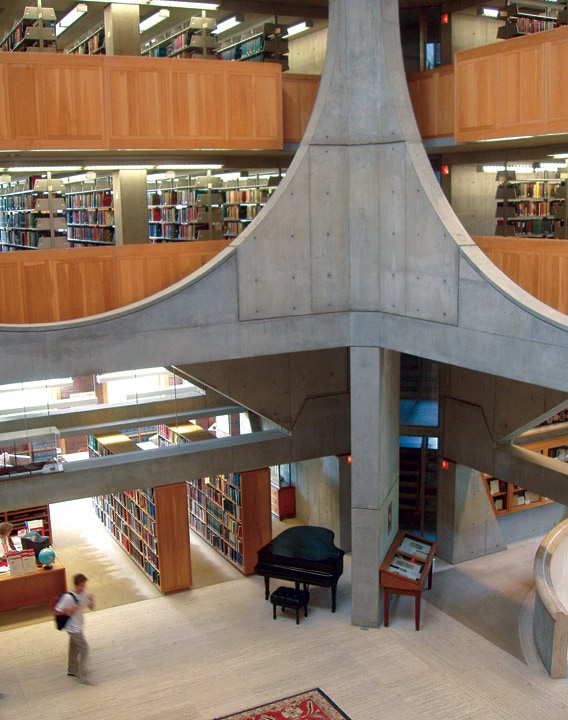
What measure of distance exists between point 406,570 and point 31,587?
16.6 ft

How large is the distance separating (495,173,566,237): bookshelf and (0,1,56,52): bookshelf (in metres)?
6.32

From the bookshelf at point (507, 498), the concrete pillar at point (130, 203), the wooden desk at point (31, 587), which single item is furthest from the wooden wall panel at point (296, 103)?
the wooden desk at point (31, 587)

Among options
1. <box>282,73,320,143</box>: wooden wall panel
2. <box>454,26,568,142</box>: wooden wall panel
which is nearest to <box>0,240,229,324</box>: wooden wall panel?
<box>282,73,320,143</box>: wooden wall panel

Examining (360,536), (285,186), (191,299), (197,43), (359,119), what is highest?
(197,43)

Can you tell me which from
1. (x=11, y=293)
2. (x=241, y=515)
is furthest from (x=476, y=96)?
(x=241, y=515)

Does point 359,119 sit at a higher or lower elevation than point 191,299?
higher

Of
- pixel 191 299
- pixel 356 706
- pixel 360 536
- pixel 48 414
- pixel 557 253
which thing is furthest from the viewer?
pixel 48 414

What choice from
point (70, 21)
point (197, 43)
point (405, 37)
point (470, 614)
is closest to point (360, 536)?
point (470, 614)

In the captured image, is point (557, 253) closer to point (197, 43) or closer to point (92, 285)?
point (92, 285)

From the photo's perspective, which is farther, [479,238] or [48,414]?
[48,414]

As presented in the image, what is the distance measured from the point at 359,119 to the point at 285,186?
1177 mm

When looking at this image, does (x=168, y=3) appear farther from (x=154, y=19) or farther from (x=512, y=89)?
(x=512, y=89)

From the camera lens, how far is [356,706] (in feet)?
28.7

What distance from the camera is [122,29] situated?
1102 centimetres
